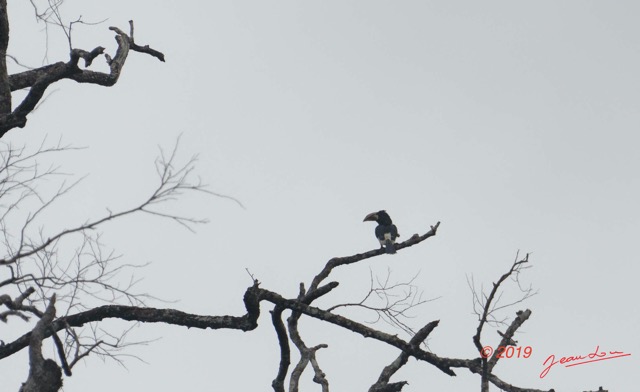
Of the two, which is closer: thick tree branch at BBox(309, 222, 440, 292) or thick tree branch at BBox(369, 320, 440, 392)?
thick tree branch at BBox(369, 320, 440, 392)

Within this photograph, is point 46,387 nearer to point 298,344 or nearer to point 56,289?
point 56,289

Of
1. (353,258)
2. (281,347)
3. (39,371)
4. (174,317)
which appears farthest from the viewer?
(353,258)

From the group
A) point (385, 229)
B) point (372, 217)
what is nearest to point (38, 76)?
point (385, 229)

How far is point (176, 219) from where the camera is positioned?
494cm

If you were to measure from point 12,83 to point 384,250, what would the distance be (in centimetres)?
416

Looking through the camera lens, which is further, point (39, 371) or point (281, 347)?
point (281, 347)

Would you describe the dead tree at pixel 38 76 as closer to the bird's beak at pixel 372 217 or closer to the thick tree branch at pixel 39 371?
the thick tree branch at pixel 39 371

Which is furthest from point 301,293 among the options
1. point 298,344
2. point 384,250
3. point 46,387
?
point 46,387

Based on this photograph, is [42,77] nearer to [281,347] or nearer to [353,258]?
[281,347]

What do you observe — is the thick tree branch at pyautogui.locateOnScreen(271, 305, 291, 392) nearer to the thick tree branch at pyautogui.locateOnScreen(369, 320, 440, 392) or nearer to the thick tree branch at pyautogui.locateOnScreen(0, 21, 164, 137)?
the thick tree branch at pyautogui.locateOnScreen(369, 320, 440, 392)

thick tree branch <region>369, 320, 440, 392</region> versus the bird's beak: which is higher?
the bird's beak

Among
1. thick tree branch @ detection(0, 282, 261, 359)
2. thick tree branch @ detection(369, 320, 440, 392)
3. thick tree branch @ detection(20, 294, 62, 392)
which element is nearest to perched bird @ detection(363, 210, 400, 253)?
thick tree branch @ detection(369, 320, 440, 392)

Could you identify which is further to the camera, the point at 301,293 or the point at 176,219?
the point at 301,293

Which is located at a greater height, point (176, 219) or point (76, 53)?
point (76, 53)
